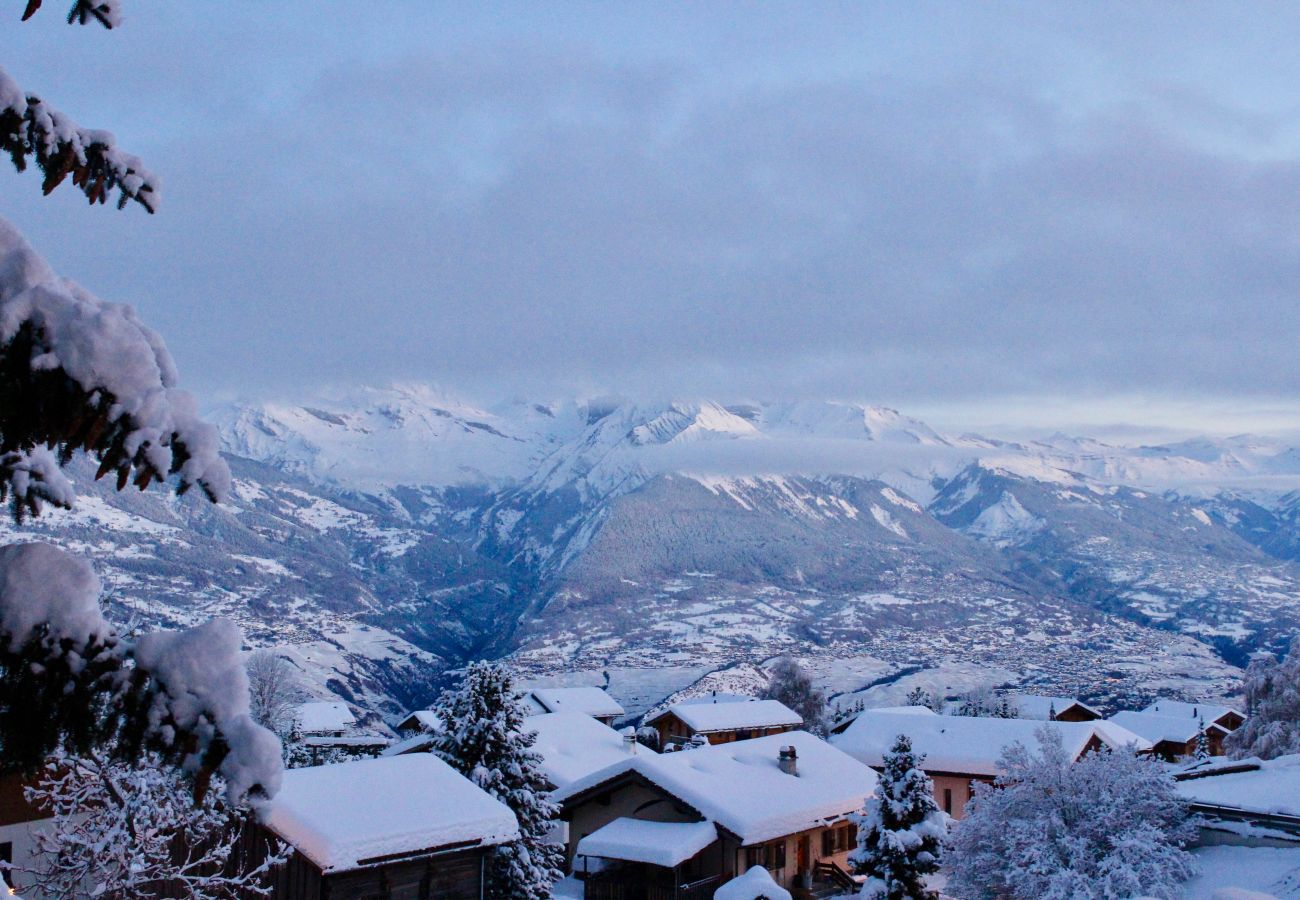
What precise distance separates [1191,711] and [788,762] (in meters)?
66.8

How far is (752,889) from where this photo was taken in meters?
27.7

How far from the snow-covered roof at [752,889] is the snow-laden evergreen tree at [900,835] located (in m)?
2.46

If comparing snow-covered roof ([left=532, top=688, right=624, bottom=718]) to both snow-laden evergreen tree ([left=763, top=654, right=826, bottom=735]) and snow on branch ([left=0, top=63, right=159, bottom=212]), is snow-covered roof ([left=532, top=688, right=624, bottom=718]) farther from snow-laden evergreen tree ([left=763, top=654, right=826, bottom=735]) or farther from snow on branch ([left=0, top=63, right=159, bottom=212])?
snow on branch ([left=0, top=63, right=159, bottom=212])

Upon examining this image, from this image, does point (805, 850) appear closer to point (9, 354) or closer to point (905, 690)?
point (9, 354)

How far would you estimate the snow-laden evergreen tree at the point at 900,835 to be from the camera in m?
28.0

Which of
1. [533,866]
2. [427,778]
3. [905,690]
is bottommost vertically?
[533,866]

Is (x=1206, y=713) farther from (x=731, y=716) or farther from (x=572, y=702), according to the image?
(x=572, y=702)

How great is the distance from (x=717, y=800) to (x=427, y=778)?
1100 centimetres

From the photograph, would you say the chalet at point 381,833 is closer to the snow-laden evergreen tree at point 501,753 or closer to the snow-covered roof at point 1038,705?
the snow-laden evergreen tree at point 501,753

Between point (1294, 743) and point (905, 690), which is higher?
point (905, 690)

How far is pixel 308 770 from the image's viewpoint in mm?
24812

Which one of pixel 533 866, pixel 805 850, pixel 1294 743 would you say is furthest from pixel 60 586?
pixel 1294 743

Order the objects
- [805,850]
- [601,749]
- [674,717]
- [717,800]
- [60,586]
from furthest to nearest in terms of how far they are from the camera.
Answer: [674,717], [601,749], [805,850], [717,800], [60,586]

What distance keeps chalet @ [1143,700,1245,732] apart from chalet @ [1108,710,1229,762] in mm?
1249
